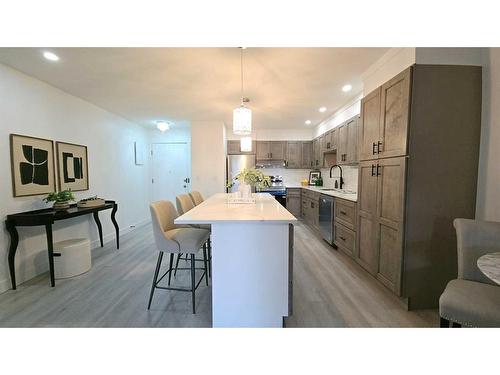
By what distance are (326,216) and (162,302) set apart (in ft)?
8.68

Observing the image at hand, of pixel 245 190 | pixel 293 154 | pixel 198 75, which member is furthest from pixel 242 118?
pixel 293 154

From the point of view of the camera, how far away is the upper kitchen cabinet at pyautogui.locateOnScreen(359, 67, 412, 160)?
179 centimetres

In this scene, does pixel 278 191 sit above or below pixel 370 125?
below

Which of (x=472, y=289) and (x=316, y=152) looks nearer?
(x=472, y=289)

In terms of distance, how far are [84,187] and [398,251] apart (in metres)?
4.25

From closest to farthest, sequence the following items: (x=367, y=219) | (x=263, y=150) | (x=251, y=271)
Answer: (x=251, y=271) < (x=367, y=219) < (x=263, y=150)

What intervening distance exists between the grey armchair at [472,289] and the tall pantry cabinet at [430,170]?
0.37 metres

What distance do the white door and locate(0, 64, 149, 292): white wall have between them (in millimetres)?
675

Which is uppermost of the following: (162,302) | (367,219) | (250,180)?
(250,180)

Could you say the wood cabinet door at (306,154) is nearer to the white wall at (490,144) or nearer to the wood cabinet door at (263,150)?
the wood cabinet door at (263,150)

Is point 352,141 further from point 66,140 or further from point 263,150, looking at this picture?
point 66,140

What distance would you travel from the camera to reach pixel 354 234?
2627 mm

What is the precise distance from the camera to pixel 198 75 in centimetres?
252

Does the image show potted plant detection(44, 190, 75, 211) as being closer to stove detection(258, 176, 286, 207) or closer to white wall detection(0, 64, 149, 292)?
white wall detection(0, 64, 149, 292)
